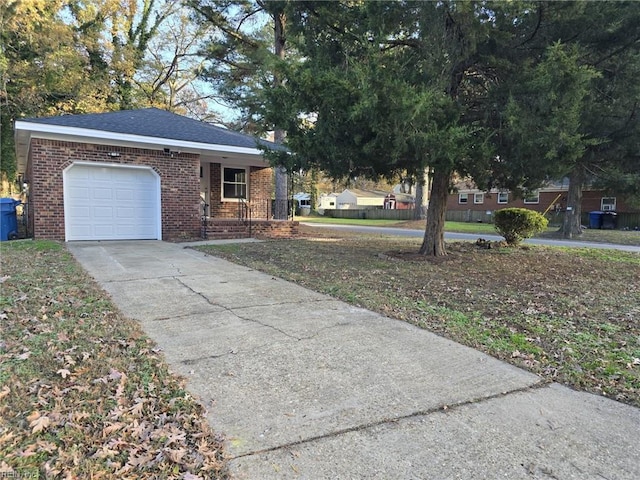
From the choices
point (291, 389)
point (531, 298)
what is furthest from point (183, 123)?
point (291, 389)

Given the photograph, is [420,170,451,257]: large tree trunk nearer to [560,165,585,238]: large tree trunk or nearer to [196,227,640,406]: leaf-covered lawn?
[196,227,640,406]: leaf-covered lawn

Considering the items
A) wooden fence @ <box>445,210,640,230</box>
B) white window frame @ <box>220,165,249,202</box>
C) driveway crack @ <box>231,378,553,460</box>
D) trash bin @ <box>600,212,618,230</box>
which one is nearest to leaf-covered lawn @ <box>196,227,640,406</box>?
driveway crack @ <box>231,378,553,460</box>

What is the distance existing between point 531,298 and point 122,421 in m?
5.73

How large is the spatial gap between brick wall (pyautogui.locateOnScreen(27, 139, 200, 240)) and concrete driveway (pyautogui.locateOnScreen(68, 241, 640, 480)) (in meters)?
7.51

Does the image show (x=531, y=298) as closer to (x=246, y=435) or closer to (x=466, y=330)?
(x=466, y=330)

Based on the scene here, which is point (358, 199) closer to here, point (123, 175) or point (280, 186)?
point (280, 186)

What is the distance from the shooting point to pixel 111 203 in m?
11.8

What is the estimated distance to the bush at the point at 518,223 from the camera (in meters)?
11.9

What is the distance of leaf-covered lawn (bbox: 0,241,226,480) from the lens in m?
2.14

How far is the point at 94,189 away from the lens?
1146cm

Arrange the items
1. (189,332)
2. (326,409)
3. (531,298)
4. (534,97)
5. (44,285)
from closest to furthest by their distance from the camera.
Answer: (326,409)
(189,332)
(44,285)
(531,298)
(534,97)

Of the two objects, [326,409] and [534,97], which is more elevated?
[534,97]

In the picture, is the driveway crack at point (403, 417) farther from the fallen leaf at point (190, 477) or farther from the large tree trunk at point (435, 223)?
the large tree trunk at point (435, 223)

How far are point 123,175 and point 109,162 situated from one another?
0.56m
